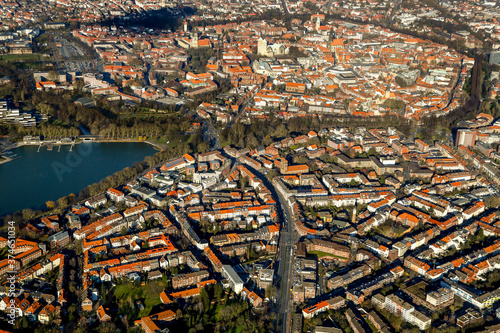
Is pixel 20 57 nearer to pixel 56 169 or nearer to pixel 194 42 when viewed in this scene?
pixel 194 42

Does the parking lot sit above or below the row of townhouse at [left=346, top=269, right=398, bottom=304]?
above

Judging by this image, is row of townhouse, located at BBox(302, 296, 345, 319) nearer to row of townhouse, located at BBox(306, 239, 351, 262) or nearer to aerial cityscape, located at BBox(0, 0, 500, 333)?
aerial cityscape, located at BBox(0, 0, 500, 333)

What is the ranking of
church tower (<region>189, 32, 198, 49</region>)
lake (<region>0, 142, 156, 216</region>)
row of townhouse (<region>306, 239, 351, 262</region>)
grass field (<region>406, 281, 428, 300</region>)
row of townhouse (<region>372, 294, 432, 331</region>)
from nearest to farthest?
row of townhouse (<region>372, 294, 432, 331</region>) < grass field (<region>406, 281, 428, 300</region>) < row of townhouse (<region>306, 239, 351, 262</region>) < lake (<region>0, 142, 156, 216</region>) < church tower (<region>189, 32, 198, 49</region>)

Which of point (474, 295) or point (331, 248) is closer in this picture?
point (474, 295)

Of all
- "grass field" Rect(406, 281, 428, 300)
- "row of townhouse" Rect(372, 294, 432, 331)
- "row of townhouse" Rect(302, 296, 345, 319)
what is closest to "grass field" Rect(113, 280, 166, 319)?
"row of townhouse" Rect(302, 296, 345, 319)

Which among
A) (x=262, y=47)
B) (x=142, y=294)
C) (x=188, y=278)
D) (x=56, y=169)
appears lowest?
(x=142, y=294)

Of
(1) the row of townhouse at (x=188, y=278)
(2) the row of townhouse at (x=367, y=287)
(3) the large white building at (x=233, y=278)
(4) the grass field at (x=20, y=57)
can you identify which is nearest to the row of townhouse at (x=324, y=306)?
(2) the row of townhouse at (x=367, y=287)

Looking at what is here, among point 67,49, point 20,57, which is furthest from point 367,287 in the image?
Result: point 67,49
